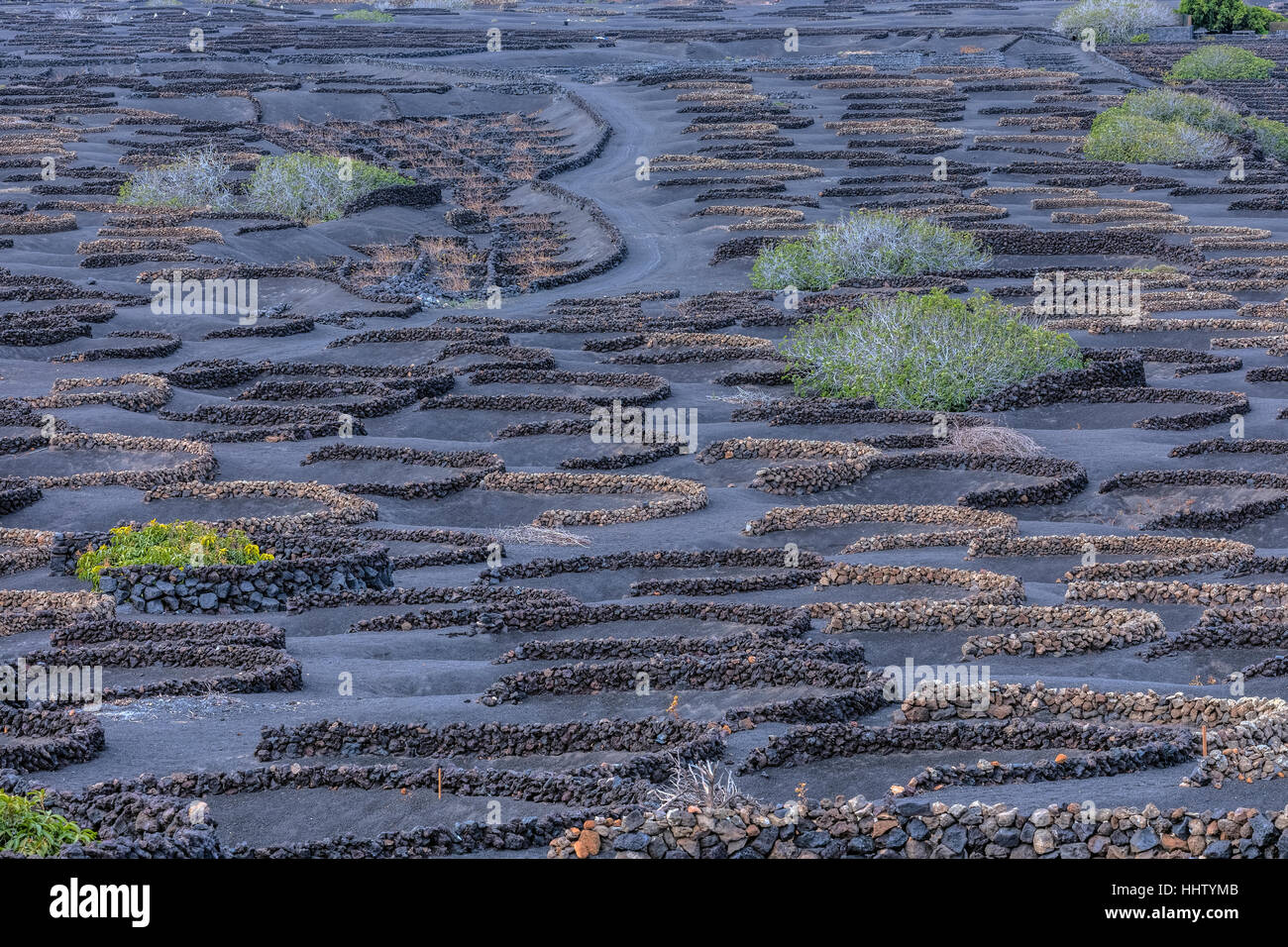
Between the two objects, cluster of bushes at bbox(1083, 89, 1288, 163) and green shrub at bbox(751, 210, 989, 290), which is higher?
cluster of bushes at bbox(1083, 89, 1288, 163)

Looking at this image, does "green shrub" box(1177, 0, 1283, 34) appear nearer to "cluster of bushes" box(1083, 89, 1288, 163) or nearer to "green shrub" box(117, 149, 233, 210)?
"cluster of bushes" box(1083, 89, 1288, 163)

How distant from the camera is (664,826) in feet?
31.0

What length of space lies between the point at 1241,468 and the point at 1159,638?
34.0ft

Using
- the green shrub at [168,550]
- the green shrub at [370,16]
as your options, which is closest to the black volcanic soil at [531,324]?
the green shrub at [168,550]

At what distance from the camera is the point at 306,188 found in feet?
184

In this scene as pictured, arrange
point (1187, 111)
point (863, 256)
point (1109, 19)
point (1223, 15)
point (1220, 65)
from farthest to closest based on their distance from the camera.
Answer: point (1223, 15) < point (1109, 19) < point (1220, 65) < point (1187, 111) < point (863, 256)

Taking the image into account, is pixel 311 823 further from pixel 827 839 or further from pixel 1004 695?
pixel 1004 695

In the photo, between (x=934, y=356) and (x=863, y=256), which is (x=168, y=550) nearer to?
(x=934, y=356)

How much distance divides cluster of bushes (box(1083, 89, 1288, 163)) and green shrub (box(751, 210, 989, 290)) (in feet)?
65.7

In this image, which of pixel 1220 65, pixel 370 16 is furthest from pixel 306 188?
pixel 370 16

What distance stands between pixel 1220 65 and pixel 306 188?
173 feet

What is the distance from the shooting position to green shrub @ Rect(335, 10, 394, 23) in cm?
11138

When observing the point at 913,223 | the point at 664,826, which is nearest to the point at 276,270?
the point at 913,223

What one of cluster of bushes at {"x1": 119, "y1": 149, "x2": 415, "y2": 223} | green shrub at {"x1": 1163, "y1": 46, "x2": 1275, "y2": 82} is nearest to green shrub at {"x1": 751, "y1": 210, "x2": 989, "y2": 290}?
cluster of bushes at {"x1": 119, "y1": 149, "x2": 415, "y2": 223}
